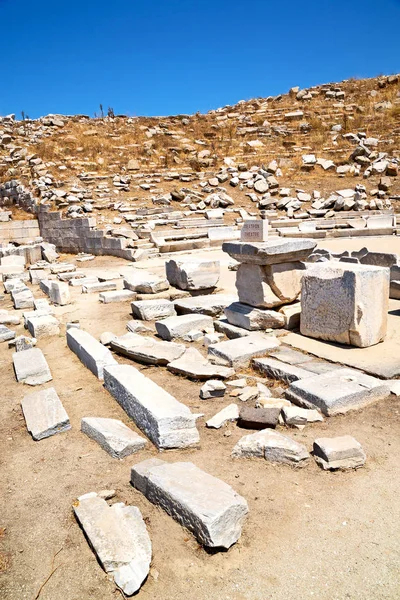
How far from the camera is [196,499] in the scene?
266 cm

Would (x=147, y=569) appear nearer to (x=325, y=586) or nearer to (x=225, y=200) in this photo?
(x=325, y=586)

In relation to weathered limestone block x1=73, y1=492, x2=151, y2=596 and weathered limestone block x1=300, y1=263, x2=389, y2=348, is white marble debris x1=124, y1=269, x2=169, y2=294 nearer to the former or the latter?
weathered limestone block x1=300, y1=263, x2=389, y2=348

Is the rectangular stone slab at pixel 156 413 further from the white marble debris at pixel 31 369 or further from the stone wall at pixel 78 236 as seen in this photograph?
the stone wall at pixel 78 236

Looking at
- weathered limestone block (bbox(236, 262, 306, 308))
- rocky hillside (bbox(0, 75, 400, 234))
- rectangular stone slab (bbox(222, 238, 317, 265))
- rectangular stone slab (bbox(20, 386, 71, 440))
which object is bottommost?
rectangular stone slab (bbox(20, 386, 71, 440))

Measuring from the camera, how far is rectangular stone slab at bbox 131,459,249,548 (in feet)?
8.18

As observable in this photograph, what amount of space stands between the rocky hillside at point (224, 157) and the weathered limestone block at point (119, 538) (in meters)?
15.4

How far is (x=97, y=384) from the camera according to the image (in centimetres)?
513

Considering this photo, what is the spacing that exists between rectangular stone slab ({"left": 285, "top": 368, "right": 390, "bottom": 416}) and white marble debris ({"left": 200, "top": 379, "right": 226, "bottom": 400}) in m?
0.68

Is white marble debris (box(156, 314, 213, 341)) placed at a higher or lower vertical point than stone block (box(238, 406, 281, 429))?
higher

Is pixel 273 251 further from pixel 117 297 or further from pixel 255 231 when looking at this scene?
pixel 117 297

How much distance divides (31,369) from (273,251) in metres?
3.51

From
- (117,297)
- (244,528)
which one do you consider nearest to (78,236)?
(117,297)

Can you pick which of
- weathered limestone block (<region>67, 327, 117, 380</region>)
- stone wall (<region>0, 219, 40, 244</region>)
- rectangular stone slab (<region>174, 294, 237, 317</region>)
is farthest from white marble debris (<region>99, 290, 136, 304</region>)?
stone wall (<region>0, 219, 40, 244</region>)

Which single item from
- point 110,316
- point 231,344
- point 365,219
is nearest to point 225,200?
point 365,219
